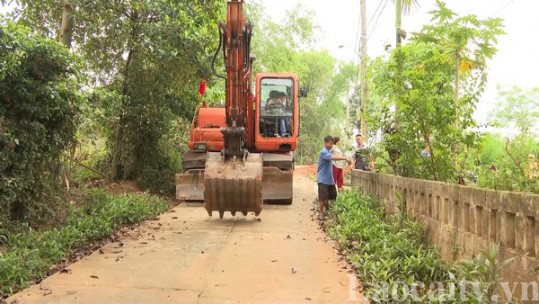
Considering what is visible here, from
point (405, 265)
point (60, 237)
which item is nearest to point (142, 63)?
point (60, 237)

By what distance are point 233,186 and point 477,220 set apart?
14.9 ft

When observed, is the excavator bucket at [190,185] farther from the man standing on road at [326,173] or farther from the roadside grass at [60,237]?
the man standing on road at [326,173]

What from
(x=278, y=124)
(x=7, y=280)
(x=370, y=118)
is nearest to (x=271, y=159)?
(x=278, y=124)

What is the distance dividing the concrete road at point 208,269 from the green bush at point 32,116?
4.43ft

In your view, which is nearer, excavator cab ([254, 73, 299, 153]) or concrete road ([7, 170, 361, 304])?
concrete road ([7, 170, 361, 304])

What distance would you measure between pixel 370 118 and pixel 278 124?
3.67m

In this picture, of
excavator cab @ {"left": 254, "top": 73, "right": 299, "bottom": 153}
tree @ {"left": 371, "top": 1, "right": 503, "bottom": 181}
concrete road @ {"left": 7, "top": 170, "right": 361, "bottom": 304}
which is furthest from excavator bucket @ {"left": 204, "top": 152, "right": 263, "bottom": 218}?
excavator cab @ {"left": 254, "top": 73, "right": 299, "bottom": 153}

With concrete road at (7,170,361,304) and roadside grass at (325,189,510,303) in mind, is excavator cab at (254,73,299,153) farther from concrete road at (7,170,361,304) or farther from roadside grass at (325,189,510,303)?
roadside grass at (325,189,510,303)

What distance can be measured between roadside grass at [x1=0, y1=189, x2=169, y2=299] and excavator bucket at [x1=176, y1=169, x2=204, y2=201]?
1.27m

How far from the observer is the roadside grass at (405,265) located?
12.9 feet

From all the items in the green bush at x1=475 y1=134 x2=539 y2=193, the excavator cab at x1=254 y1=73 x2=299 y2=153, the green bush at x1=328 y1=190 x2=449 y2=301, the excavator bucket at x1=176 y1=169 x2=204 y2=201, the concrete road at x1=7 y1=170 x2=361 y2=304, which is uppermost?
the excavator cab at x1=254 y1=73 x2=299 y2=153

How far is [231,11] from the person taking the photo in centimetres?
836

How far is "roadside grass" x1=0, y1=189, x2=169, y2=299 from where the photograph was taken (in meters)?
5.01

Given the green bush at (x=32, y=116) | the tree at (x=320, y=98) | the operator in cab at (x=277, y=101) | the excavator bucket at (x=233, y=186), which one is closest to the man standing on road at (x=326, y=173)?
the excavator bucket at (x=233, y=186)
